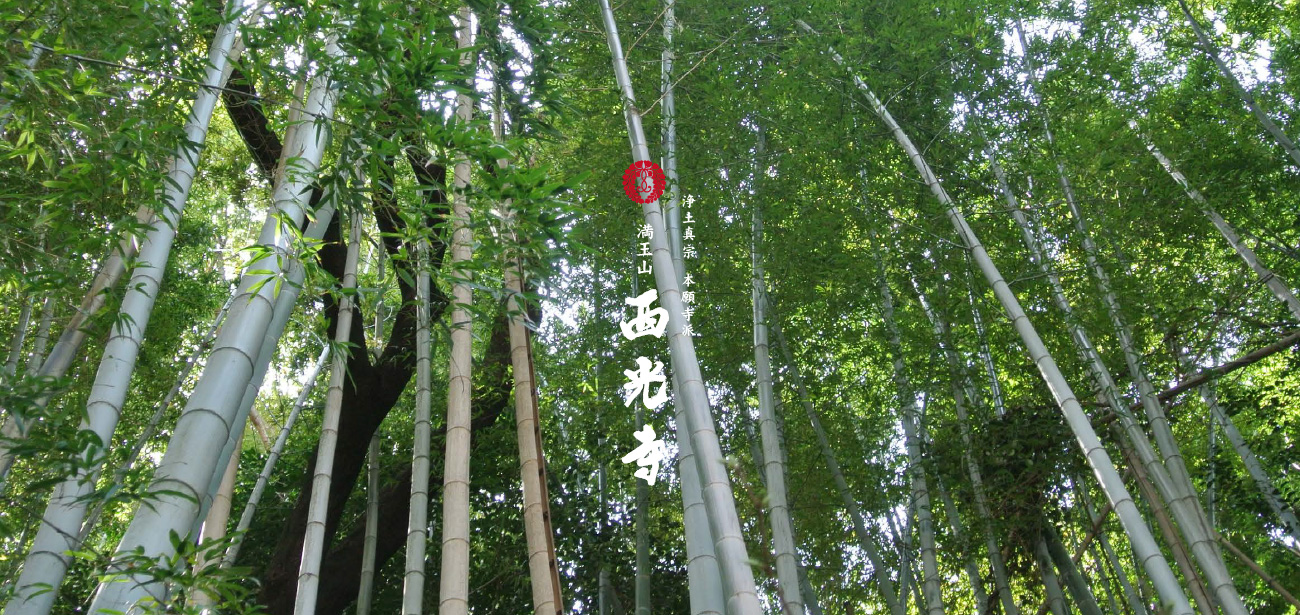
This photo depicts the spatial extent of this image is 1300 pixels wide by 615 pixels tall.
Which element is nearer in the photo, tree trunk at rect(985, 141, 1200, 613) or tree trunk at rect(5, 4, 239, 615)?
tree trunk at rect(5, 4, 239, 615)

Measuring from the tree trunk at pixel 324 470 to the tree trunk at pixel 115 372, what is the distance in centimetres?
61

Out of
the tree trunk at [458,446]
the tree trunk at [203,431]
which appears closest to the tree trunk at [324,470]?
the tree trunk at [458,446]

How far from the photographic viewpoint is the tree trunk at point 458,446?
7.93 ft

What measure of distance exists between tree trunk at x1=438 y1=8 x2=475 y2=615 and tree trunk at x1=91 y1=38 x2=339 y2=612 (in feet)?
1.80

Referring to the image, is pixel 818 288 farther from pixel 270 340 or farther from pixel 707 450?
pixel 270 340

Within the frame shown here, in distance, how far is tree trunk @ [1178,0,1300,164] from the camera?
13.8 ft

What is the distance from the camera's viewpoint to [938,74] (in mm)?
4531

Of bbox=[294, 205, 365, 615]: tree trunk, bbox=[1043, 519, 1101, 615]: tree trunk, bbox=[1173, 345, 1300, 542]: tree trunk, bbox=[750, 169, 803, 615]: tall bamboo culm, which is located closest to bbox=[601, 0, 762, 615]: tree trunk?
bbox=[750, 169, 803, 615]: tall bamboo culm

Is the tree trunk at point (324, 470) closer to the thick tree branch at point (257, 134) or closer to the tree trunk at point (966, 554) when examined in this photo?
the thick tree branch at point (257, 134)

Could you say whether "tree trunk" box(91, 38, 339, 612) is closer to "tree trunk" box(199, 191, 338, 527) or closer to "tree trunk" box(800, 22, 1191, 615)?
"tree trunk" box(199, 191, 338, 527)

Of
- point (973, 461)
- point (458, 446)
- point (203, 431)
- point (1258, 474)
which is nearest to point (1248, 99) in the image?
point (1258, 474)

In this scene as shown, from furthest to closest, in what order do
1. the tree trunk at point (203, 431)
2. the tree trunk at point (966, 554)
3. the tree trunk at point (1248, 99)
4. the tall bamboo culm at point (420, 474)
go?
the tree trunk at point (966, 554)
the tree trunk at point (1248, 99)
the tall bamboo culm at point (420, 474)
the tree trunk at point (203, 431)

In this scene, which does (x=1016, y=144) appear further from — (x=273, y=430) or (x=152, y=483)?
(x=273, y=430)

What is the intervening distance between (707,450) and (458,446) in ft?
2.99
